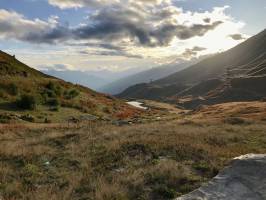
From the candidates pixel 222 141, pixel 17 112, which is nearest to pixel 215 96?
pixel 17 112

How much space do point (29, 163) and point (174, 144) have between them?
689 centimetres

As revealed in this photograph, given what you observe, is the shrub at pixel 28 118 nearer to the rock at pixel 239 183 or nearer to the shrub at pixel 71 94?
the shrub at pixel 71 94

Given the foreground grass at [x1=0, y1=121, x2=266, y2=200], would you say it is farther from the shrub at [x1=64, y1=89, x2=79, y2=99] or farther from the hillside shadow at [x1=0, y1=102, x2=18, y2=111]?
the shrub at [x1=64, y1=89, x2=79, y2=99]

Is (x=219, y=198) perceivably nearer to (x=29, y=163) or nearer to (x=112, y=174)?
(x=112, y=174)

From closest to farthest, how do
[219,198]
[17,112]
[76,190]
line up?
[219,198]
[76,190]
[17,112]

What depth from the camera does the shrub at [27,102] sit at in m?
47.3

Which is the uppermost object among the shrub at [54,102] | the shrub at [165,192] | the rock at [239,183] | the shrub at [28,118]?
the shrub at [54,102]

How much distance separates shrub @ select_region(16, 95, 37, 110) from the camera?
4734 cm

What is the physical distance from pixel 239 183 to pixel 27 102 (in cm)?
3928

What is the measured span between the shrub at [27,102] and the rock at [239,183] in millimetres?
→ 37645

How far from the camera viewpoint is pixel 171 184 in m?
12.5

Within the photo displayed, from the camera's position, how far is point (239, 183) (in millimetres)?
12055

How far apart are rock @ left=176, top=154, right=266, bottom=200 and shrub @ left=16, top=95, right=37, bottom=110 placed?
124ft

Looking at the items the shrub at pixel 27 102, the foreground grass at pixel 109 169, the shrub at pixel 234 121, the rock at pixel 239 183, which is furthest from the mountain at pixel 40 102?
the rock at pixel 239 183
